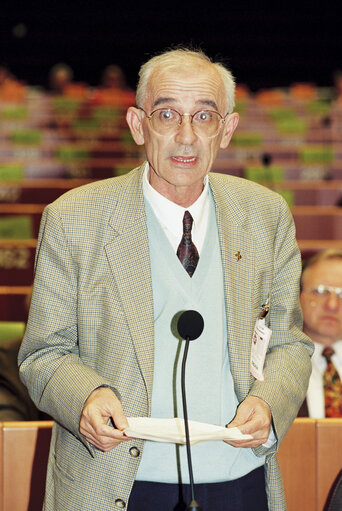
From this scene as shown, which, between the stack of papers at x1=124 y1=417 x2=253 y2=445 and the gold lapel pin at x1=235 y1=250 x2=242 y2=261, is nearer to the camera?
the stack of papers at x1=124 y1=417 x2=253 y2=445

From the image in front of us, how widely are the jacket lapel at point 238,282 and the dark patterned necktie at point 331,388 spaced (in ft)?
4.35

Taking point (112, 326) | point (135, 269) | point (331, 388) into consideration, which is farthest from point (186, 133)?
point (331, 388)

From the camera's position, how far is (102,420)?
4.12 ft

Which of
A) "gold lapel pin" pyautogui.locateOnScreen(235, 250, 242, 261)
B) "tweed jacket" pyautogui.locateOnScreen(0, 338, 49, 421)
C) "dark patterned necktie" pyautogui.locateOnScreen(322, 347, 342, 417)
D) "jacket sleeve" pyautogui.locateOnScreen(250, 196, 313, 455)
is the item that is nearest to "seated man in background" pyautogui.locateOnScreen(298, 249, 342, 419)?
"dark patterned necktie" pyautogui.locateOnScreen(322, 347, 342, 417)

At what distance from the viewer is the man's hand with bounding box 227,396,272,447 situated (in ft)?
4.20

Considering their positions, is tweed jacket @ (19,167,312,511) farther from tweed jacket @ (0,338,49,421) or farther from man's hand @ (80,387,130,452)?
tweed jacket @ (0,338,49,421)

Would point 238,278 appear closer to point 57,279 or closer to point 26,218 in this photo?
point 57,279

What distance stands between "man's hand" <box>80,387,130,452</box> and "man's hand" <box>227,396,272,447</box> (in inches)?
7.3

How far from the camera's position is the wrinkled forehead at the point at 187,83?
4.62 ft

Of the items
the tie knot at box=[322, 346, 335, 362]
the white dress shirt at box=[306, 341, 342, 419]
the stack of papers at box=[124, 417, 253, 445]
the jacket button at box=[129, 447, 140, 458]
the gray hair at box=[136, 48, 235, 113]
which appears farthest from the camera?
the tie knot at box=[322, 346, 335, 362]

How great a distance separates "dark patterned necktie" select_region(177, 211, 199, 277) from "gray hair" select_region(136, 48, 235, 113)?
250mm

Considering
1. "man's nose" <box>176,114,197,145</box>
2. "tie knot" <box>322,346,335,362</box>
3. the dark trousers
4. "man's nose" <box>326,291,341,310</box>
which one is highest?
"man's nose" <box>176,114,197,145</box>

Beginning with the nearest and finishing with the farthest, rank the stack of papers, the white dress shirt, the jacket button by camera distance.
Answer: the stack of papers < the jacket button < the white dress shirt

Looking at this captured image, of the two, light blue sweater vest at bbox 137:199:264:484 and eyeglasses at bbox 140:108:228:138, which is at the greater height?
eyeglasses at bbox 140:108:228:138
